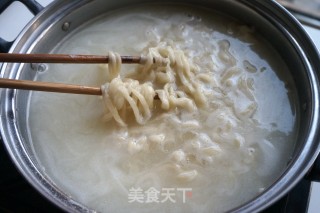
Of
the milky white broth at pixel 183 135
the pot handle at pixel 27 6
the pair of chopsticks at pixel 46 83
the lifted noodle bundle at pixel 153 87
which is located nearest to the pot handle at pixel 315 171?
the milky white broth at pixel 183 135

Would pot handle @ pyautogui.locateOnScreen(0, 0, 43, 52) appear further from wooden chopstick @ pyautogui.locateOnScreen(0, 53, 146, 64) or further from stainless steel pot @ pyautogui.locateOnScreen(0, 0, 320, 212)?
wooden chopstick @ pyautogui.locateOnScreen(0, 53, 146, 64)

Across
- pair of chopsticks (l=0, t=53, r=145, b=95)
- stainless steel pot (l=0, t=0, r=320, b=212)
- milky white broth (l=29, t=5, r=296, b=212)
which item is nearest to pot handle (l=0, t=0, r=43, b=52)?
stainless steel pot (l=0, t=0, r=320, b=212)

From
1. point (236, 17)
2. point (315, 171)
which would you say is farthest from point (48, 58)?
point (315, 171)

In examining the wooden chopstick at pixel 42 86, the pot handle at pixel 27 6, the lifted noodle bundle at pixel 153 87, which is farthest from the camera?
the pot handle at pixel 27 6

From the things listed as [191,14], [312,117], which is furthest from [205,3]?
[312,117]

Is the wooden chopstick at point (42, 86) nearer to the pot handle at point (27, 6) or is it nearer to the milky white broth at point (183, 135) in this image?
the milky white broth at point (183, 135)

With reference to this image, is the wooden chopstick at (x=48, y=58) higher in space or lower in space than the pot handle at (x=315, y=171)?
higher
